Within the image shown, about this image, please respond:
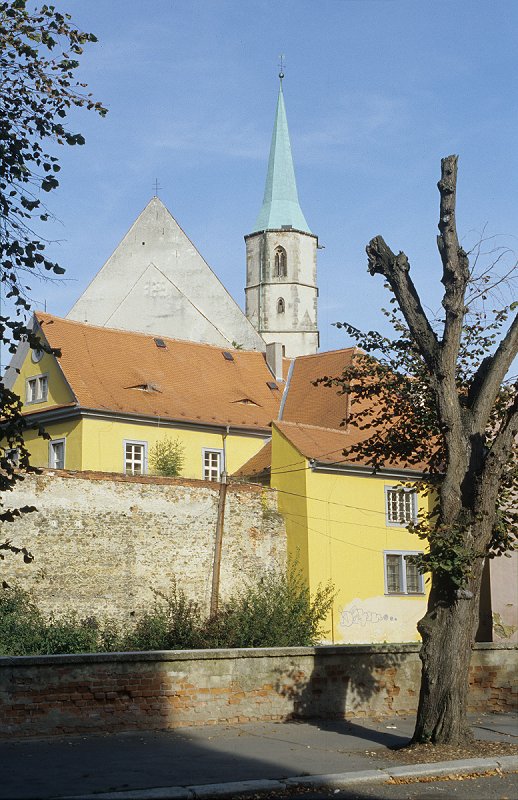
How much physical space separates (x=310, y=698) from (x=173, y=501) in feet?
55.6

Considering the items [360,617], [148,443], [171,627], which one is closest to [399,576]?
[360,617]

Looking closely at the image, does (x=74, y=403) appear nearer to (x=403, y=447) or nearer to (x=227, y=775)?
(x=403, y=447)

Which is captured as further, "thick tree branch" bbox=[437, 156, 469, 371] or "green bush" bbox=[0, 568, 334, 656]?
"green bush" bbox=[0, 568, 334, 656]

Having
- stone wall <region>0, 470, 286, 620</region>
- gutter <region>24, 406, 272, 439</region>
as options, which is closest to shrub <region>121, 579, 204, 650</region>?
stone wall <region>0, 470, 286, 620</region>

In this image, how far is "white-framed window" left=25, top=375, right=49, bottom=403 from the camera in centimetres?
3666

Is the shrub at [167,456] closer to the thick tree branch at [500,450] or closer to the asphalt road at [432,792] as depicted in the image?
the thick tree branch at [500,450]

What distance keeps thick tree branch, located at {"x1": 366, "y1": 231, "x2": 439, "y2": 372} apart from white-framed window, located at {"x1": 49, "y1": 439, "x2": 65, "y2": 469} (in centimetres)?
2310

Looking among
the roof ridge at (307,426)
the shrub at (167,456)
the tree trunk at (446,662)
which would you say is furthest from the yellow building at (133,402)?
the tree trunk at (446,662)

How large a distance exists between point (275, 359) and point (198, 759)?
33560 mm

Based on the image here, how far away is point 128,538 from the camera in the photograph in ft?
97.4

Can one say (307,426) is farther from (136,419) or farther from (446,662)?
(446,662)

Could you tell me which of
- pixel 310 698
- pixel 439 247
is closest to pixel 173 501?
pixel 310 698

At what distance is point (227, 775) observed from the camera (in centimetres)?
1014

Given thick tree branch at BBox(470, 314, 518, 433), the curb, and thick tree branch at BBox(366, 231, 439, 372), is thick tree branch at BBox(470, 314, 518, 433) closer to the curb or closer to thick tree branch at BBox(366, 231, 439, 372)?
thick tree branch at BBox(366, 231, 439, 372)
